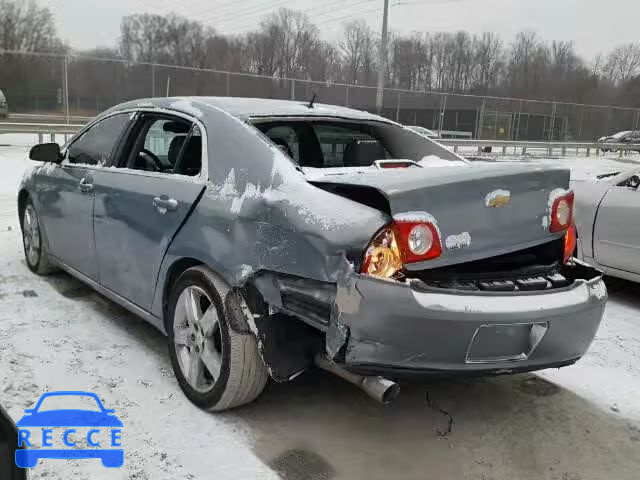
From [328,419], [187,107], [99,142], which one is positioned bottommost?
[328,419]

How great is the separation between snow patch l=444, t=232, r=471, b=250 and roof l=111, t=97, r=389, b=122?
1.28 m

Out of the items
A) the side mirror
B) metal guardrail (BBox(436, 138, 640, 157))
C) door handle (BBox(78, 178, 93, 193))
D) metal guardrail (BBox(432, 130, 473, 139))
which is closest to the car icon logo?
door handle (BBox(78, 178, 93, 193))

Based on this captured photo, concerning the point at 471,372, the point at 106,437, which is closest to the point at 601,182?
the point at 471,372

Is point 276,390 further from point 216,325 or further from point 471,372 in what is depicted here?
point 471,372

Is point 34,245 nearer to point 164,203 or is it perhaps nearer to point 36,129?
point 164,203

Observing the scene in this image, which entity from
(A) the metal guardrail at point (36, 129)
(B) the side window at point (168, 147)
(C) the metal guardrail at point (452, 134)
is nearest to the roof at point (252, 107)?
(B) the side window at point (168, 147)

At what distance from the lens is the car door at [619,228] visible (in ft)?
16.0

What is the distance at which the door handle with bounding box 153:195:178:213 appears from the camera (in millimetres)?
2988

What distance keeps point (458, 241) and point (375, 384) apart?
2.21ft

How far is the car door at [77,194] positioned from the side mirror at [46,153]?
0.06 m

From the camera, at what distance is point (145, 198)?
126 inches

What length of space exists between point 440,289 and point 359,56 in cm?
5210

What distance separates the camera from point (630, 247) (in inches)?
193

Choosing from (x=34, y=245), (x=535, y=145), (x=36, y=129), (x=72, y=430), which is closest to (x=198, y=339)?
(x=72, y=430)
